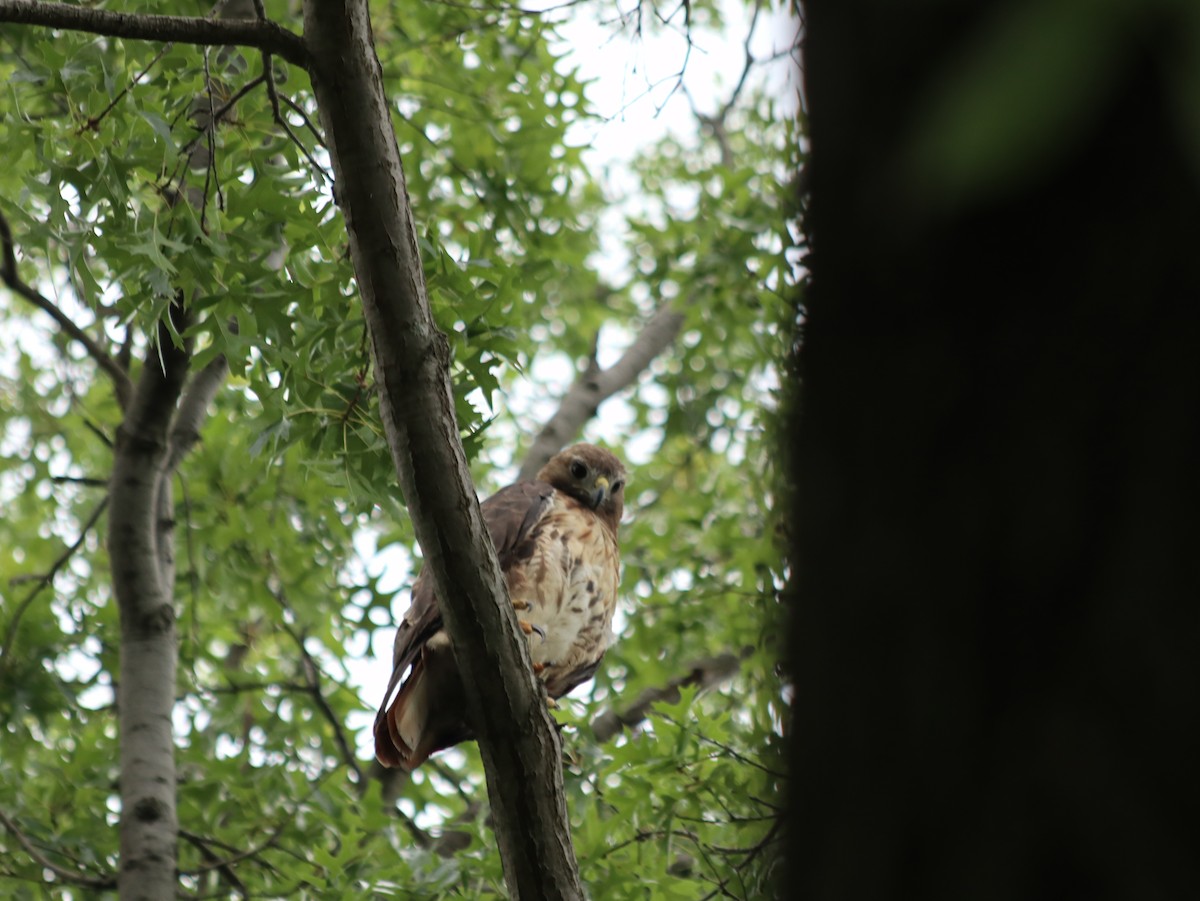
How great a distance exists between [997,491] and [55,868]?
5.26m

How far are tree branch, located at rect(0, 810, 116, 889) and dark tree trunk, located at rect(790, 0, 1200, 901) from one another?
496 cm

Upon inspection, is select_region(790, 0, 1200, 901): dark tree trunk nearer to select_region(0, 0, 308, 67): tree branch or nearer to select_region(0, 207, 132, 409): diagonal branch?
select_region(0, 0, 308, 67): tree branch

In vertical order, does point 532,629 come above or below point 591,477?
below

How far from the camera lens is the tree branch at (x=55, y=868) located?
206 inches

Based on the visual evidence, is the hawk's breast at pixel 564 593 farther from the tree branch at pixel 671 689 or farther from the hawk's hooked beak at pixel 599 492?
the tree branch at pixel 671 689


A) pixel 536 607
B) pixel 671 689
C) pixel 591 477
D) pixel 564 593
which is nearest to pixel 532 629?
pixel 536 607

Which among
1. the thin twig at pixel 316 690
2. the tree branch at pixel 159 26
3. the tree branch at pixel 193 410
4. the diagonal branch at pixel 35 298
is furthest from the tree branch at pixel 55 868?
the tree branch at pixel 159 26

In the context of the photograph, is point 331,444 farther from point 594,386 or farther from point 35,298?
point 594,386

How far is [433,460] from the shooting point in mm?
3201

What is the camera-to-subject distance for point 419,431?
3.20 metres

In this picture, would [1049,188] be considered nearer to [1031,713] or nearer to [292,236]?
[1031,713]

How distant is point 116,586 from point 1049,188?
5.76m

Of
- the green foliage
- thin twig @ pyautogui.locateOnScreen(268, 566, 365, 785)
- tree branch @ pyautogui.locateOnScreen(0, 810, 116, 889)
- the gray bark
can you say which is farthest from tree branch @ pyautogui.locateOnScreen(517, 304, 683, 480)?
tree branch @ pyautogui.locateOnScreen(0, 810, 116, 889)

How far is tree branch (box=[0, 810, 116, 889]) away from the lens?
17.2ft
